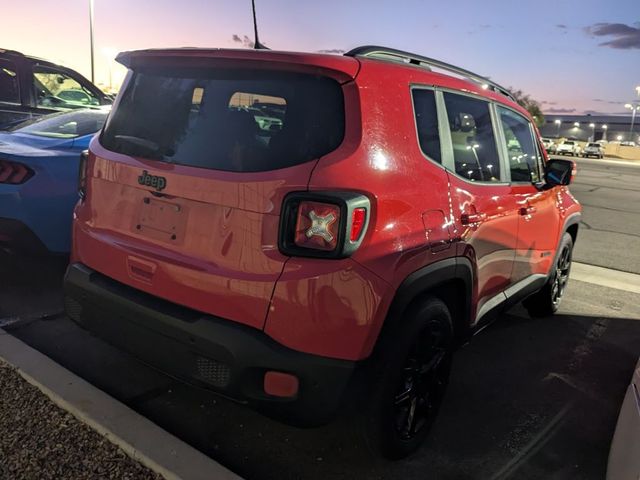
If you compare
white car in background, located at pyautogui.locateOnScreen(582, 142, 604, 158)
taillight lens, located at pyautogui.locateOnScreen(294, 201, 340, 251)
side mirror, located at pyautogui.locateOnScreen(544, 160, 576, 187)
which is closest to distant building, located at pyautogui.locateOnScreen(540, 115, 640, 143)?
white car in background, located at pyautogui.locateOnScreen(582, 142, 604, 158)

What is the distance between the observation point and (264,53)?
92.7 inches

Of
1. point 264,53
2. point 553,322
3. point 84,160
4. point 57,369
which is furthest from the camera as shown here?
point 553,322

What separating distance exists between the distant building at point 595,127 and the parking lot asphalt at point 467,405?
119m

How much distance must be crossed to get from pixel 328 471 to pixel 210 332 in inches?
37.2

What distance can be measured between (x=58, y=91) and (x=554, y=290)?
7083 mm

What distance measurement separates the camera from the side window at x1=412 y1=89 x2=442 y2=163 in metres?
2.60

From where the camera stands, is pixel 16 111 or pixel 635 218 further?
pixel 635 218

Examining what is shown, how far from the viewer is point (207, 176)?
7.56ft

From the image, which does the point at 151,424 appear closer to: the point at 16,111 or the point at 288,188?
the point at 288,188

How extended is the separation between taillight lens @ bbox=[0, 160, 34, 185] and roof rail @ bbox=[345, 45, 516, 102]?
2.69m

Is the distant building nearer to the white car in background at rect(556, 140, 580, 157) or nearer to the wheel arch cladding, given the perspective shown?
the white car in background at rect(556, 140, 580, 157)

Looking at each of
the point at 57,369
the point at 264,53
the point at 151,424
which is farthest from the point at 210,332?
the point at 57,369

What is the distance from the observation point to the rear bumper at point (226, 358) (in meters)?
2.17

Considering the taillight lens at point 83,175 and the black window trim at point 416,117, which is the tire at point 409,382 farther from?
the taillight lens at point 83,175
